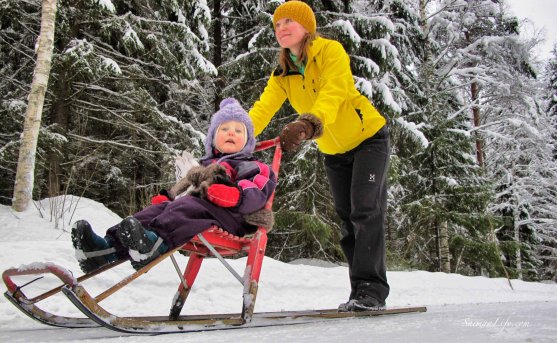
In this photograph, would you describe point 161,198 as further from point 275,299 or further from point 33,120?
point 33,120

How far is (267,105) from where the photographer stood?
Result: 314 cm

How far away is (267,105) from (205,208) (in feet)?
4.06

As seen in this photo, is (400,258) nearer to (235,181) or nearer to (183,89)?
(183,89)

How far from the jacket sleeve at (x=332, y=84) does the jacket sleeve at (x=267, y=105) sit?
43 centimetres

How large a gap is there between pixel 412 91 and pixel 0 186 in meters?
8.96

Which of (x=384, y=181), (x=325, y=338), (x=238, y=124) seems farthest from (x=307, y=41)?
(x=325, y=338)

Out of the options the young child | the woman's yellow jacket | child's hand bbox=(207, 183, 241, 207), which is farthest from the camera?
the woman's yellow jacket

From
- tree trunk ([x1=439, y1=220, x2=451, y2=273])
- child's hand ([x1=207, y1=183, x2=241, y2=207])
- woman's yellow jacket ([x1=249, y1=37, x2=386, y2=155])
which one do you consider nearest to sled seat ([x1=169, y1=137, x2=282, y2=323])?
child's hand ([x1=207, y1=183, x2=241, y2=207])

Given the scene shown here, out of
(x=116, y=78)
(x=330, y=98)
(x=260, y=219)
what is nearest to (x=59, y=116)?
(x=116, y=78)

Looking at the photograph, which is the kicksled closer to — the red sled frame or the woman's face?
the red sled frame

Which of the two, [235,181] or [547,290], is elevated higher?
[235,181]

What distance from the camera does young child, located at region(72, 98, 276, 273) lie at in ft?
6.36

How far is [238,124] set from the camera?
2.60m

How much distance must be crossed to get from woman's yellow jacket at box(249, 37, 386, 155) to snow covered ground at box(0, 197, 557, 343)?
1.15 meters
